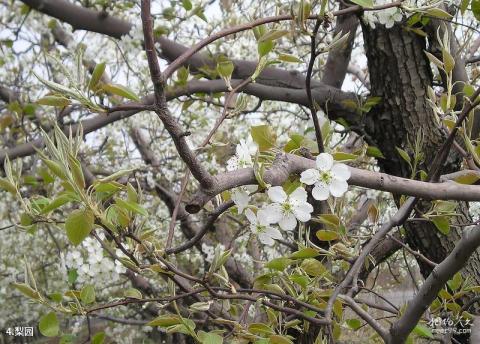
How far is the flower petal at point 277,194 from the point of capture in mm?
708

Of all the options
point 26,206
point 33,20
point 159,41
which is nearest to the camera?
point 26,206

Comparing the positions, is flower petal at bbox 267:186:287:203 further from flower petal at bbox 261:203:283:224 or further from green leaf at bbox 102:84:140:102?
green leaf at bbox 102:84:140:102

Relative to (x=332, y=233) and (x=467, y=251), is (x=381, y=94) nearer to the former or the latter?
(x=332, y=233)

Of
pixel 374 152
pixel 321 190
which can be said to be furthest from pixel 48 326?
pixel 374 152

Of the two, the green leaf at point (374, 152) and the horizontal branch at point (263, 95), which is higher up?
the horizontal branch at point (263, 95)

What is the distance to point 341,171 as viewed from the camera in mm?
702

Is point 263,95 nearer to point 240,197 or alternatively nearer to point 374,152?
point 374,152

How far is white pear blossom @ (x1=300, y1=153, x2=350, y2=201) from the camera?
703mm

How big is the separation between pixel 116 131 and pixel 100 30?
1782 millimetres

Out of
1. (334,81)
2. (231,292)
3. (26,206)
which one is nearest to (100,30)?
(334,81)

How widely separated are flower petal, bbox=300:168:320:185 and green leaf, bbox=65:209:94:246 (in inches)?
11.5

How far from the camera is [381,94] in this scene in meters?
1.73

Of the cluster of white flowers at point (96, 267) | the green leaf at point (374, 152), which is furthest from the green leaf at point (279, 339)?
the green leaf at point (374, 152)

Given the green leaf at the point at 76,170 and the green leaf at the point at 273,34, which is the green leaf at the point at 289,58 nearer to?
the green leaf at the point at 273,34
